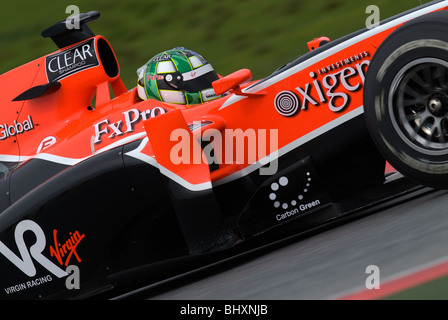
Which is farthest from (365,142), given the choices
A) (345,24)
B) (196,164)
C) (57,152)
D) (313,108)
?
(345,24)

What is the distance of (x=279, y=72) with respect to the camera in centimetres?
411

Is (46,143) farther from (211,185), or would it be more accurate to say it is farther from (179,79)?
(211,185)

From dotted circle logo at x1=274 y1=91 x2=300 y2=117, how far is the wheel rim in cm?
67

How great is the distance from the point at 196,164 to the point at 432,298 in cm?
199

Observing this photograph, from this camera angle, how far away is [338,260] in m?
3.10

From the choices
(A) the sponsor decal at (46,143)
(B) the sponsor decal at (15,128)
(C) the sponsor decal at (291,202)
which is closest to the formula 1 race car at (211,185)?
(C) the sponsor decal at (291,202)

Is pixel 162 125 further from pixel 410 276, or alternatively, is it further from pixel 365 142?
pixel 410 276

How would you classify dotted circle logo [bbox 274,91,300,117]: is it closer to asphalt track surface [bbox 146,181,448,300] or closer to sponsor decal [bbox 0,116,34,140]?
asphalt track surface [bbox 146,181,448,300]

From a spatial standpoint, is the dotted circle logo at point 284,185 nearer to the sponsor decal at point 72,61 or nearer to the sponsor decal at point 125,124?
the sponsor decal at point 125,124

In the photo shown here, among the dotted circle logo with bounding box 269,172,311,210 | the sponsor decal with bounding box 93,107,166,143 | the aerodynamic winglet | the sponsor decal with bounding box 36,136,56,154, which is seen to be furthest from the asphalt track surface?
the aerodynamic winglet

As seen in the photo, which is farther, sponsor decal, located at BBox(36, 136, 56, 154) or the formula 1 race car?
sponsor decal, located at BBox(36, 136, 56, 154)

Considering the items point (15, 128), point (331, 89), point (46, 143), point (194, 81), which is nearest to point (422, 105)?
point (331, 89)

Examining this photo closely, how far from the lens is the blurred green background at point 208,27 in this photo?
10.8 metres

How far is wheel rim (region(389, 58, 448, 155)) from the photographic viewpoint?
3.37 m
